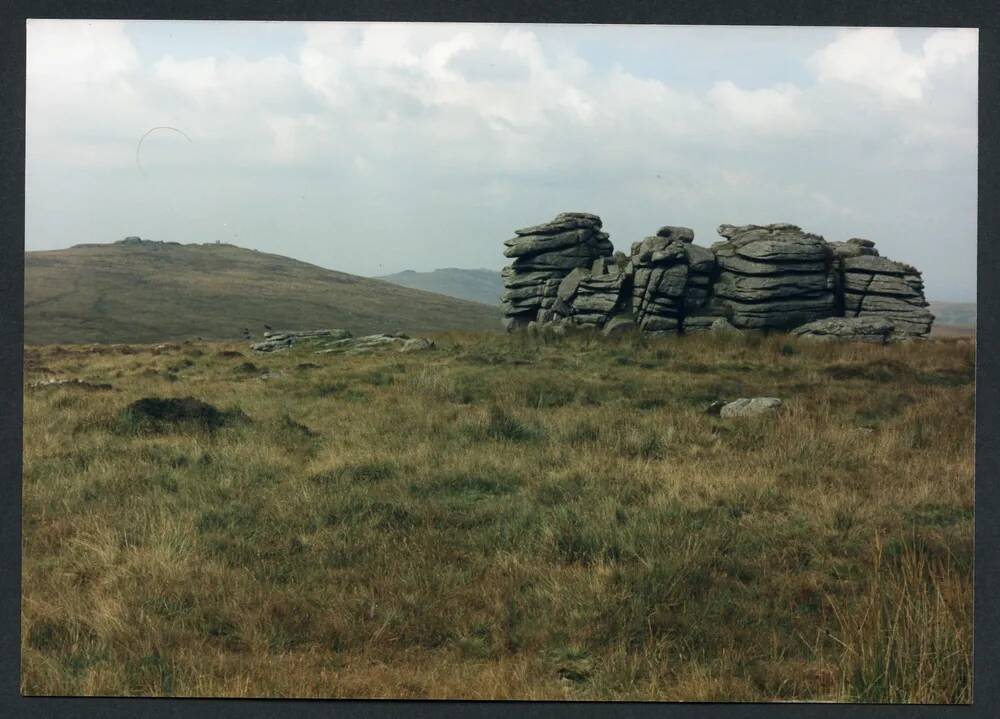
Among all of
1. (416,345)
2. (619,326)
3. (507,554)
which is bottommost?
(507,554)

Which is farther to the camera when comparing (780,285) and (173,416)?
(780,285)

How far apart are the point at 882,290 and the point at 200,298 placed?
175ft

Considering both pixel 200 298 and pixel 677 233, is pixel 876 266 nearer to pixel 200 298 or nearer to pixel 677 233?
pixel 677 233

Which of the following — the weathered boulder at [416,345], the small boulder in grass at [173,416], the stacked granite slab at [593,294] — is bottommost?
the small boulder in grass at [173,416]

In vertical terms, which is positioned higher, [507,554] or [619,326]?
[619,326]

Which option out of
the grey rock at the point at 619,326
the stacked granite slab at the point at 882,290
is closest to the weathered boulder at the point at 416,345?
the grey rock at the point at 619,326

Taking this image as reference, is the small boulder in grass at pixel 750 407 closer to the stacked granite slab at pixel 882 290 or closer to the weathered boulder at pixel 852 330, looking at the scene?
the weathered boulder at pixel 852 330

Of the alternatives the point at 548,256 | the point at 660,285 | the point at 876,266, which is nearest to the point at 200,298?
the point at 548,256

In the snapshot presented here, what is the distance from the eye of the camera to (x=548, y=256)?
26.0 meters

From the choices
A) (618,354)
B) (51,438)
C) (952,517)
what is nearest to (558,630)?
(952,517)

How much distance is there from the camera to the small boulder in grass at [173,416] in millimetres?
11141

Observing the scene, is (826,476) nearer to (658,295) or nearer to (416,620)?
(416,620)

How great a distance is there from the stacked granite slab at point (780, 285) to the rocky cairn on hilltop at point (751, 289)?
1.1 inches

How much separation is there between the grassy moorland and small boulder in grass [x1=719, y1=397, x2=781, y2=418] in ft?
0.91
